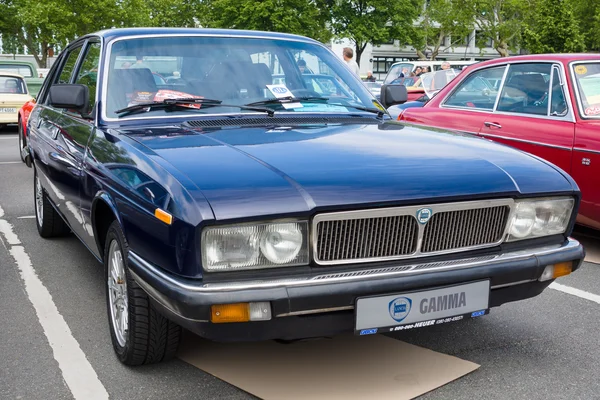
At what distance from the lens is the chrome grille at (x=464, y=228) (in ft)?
9.72

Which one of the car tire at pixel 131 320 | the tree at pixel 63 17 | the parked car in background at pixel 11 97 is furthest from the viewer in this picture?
the tree at pixel 63 17

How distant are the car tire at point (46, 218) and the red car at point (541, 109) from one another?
3.42m

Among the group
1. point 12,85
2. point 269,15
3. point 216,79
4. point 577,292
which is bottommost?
point 577,292

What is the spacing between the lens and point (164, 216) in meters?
2.72

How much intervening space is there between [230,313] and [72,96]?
6.53 ft

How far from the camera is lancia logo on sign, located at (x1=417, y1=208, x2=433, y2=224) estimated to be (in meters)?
2.89

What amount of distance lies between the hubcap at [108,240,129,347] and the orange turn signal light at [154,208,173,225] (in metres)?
0.56

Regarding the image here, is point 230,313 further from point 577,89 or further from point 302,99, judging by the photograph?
point 577,89

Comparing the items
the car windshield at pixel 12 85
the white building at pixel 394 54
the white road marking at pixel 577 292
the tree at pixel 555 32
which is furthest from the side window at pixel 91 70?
the white building at pixel 394 54

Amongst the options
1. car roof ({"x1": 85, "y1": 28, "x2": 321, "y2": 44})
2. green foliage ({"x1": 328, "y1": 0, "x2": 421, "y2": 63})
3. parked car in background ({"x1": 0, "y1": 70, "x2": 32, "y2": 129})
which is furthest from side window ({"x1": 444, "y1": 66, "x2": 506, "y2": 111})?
green foliage ({"x1": 328, "y1": 0, "x2": 421, "y2": 63})

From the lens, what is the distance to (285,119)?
386 cm

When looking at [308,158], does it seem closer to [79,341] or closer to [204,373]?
[204,373]

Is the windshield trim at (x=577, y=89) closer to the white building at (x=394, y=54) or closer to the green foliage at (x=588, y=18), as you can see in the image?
the green foliage at (x=588, y=18)

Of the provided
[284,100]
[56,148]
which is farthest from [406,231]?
[56,148]
